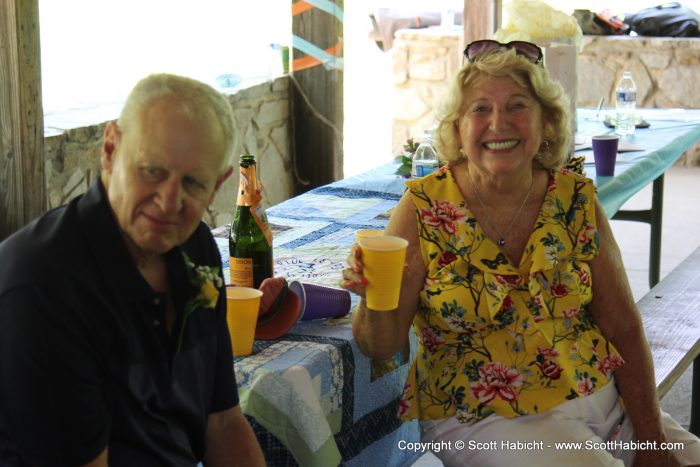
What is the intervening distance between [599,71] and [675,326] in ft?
18.0

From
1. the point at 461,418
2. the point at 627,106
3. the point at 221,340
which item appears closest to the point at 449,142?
the point at 461,418

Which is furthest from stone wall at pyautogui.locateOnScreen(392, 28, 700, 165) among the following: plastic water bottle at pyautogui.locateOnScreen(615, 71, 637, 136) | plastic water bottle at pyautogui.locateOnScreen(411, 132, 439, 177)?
plastic water bottle at pyautogui.locateOnScreen(411, 132, 439, 177)

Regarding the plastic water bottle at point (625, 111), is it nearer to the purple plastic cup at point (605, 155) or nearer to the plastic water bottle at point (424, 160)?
the purple plastic cup at point (605, 155)

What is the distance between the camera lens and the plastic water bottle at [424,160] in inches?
123

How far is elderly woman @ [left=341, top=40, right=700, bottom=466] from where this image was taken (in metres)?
2.10

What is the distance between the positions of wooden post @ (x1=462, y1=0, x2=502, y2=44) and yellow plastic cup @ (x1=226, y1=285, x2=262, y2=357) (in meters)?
4.25

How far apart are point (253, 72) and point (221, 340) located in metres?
4.55

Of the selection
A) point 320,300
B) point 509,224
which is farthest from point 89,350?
point 509,224

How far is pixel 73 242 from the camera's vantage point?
134cm

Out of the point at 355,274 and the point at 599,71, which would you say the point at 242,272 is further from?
the point at 599,71

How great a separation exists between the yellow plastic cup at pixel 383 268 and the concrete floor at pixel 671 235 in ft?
7.23

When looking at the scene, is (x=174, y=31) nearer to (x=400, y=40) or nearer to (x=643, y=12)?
(x=400, y=40)

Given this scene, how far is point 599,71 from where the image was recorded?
26.6 ft

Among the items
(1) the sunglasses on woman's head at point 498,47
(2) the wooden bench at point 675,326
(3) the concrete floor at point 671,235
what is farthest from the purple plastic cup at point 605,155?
(1) the sunglasses on woman's head at point 498,47
